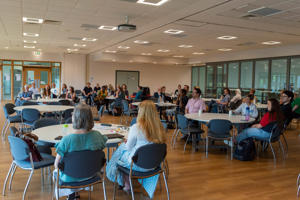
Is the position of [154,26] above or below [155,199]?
above

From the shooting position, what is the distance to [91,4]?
247 inches

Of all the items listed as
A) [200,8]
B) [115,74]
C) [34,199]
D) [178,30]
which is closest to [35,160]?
[34,199]

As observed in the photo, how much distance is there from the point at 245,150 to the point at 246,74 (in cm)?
1001

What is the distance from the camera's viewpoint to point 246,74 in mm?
14422

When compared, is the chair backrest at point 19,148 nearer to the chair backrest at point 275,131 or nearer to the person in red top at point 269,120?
the person in red top at point 269,120

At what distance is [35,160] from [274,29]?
8064 millimetres

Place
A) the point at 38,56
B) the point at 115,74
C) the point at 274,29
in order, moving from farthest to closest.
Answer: the point at 115,74 < the point at 38,56 < the point at 274,29

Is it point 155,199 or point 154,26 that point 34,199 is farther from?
point 154,26

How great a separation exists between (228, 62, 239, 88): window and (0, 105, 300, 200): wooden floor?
31.5 ft

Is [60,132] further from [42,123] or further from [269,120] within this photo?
[269,120]

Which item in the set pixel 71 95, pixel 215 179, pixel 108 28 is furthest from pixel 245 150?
pixel 71 95

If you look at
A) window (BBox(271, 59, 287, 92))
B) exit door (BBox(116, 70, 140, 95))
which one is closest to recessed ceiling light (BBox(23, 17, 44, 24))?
window (BBox(271, 59, 287, 92))

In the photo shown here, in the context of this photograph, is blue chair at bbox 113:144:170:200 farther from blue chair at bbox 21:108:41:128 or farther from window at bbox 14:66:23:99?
window at bbox 14:66:23:99

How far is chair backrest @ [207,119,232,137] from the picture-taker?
17.3 ft
